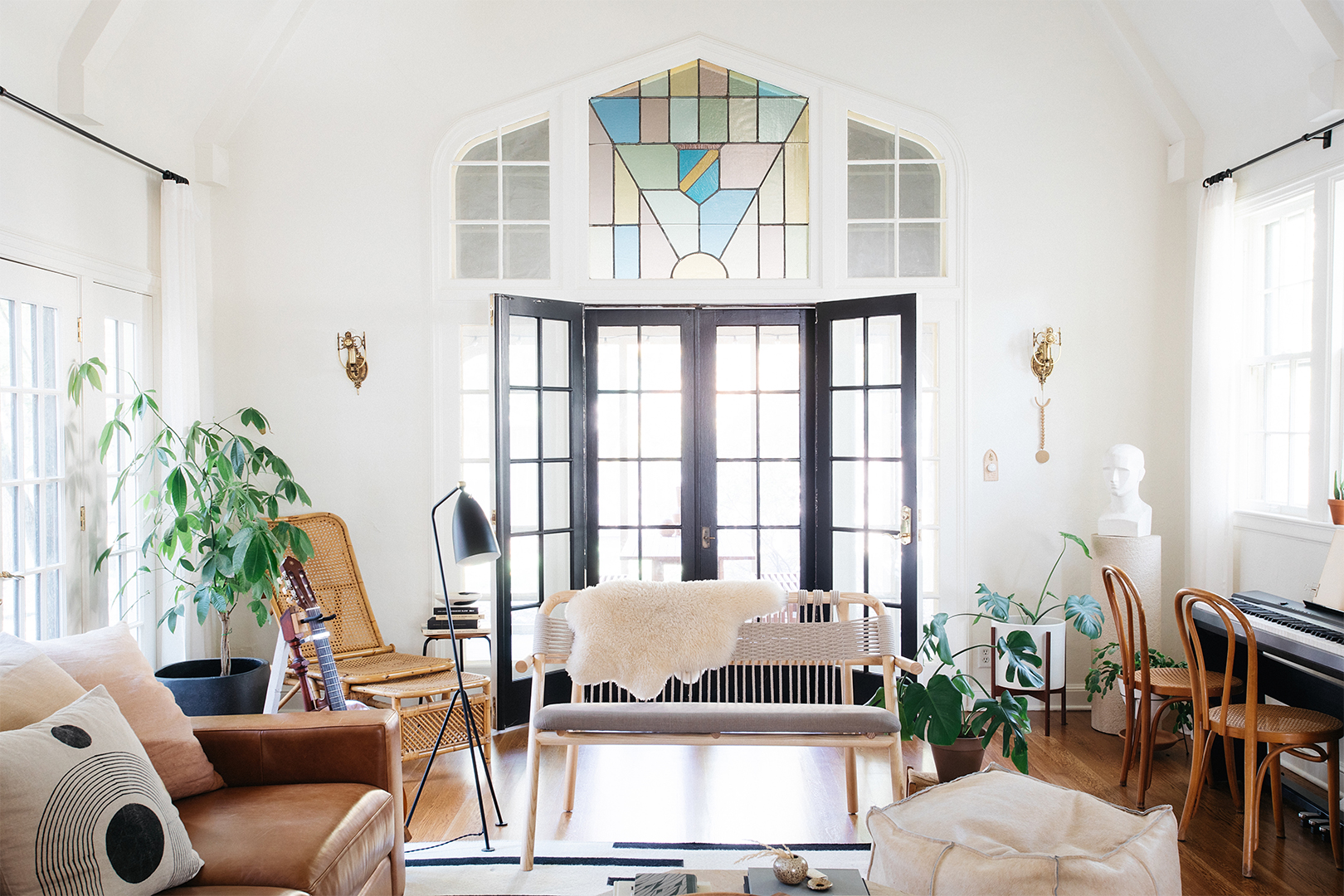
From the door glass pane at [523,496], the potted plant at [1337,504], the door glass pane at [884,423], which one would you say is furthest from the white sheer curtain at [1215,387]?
the door glass pane at [523,496]

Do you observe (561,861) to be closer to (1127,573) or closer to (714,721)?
(714,721)

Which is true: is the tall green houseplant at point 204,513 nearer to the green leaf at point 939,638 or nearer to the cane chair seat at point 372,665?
the cane chair seat at point 372,665

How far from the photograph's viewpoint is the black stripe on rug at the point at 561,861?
9.75ft

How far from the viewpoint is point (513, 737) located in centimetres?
434

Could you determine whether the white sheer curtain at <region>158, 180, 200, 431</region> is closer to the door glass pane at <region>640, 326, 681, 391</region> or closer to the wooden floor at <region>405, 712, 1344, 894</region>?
the wooden floor at <region>405, 712, 1344, 894</region>

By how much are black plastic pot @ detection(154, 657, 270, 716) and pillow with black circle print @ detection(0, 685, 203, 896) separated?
1669 mm

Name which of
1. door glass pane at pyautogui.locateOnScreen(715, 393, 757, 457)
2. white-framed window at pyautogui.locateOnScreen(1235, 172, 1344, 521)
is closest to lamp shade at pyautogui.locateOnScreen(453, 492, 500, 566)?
door glass pane at pyautogui.locateOnScreen(715, 393, 757, 457)

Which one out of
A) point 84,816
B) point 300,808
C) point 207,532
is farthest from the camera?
point 207,532

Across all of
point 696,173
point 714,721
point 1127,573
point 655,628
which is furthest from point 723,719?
point 696,173

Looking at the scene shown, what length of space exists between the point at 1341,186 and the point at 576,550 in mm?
3846

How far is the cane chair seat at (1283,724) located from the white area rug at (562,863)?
1343 millimetres

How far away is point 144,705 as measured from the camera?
2396 mm

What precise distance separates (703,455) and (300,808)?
2.85m

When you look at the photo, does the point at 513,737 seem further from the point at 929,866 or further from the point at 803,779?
the point at 929,866
